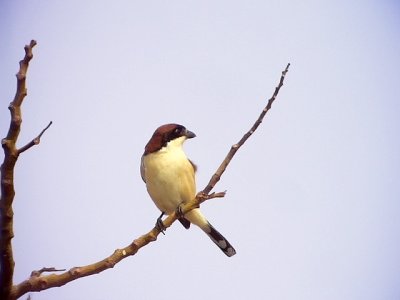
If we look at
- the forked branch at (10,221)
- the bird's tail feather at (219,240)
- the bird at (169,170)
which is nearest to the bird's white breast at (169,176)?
the bird at (169,170)

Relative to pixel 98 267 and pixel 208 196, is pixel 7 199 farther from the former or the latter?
pixel 208 196

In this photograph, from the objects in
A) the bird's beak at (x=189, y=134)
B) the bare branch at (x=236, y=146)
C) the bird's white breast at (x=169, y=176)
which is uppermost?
the bird's beak at (x=189, y=134)

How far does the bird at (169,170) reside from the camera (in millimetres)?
4742

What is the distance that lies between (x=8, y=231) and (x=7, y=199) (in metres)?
0.18

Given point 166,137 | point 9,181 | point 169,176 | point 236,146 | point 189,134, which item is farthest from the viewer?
point 189,134

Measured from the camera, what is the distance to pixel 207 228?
546cm

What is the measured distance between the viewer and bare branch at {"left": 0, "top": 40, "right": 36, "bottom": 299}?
188 centimetres

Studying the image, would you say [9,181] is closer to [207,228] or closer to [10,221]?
[10,221]

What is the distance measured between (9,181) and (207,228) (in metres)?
3.74

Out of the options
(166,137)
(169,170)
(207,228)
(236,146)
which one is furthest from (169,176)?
(236,146)

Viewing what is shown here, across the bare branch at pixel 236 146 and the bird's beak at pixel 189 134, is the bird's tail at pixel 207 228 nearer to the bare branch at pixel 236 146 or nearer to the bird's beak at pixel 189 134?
the bird's beak at pixel 189 134

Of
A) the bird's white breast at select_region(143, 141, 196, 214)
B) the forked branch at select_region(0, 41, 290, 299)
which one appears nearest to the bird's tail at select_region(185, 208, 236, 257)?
the bird's white breast at select_region(143, 141, 196, 214)

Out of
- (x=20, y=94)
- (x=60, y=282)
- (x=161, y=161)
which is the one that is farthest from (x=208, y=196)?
(x=161, y=161)

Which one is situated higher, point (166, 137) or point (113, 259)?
point (166, 137)
